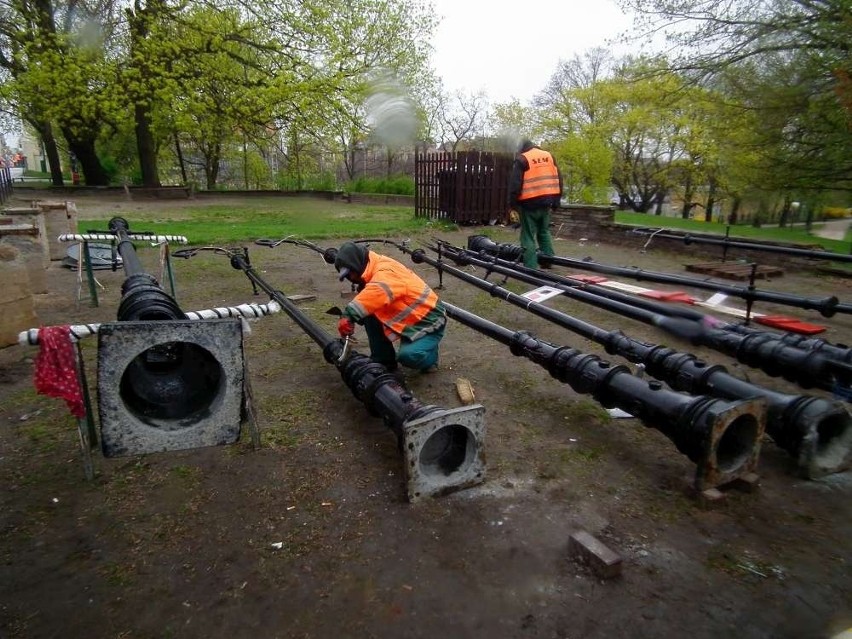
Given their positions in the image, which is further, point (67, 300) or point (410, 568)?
point (67, 300)

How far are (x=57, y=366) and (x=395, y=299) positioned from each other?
2083 mm

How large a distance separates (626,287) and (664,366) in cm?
391

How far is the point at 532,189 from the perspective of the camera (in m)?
7.50

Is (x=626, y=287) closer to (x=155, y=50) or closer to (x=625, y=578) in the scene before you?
(x=625, y=578)

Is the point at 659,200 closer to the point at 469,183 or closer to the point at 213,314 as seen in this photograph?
the point at 469,183

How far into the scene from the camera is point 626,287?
23.0ft

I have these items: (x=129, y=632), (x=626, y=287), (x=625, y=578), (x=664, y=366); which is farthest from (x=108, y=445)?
(x=626, y=287)

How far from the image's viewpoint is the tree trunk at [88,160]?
23.5 m

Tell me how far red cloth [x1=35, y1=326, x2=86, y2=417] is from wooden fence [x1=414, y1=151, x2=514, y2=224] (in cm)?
1167

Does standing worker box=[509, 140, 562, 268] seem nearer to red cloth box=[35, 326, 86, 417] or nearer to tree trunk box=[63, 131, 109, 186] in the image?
red cloth box=[35, 326, 86, 417]

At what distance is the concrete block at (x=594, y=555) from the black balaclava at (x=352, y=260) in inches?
92.0

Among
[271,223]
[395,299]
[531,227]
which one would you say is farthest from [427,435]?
[271,223]

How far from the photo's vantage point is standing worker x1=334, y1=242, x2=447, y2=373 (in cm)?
372

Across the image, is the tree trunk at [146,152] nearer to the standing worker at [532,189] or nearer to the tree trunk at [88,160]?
the tree trunk at [88,160]
